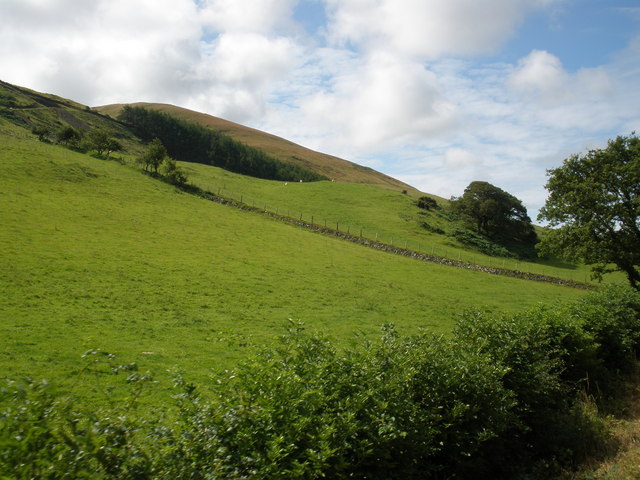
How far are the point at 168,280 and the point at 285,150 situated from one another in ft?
493

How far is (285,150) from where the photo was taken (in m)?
171

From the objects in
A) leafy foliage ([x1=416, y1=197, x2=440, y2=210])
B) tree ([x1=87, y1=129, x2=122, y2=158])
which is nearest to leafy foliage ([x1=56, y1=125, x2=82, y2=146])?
tree ([x1=87, y1=129, x2=122, y2=158])

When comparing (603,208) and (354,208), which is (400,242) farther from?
(603,208)

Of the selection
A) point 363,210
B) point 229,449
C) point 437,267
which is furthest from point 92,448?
point 363,210

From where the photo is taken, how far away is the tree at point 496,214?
78.9 meters

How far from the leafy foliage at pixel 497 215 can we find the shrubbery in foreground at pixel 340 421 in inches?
2780

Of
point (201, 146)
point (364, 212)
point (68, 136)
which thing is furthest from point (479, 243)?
point (201, 146)

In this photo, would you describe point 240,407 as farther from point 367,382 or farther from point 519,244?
point 519,244

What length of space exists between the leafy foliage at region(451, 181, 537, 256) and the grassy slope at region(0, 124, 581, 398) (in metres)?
35.1

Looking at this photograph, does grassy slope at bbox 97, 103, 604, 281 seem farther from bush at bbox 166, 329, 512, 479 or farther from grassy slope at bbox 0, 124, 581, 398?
bush at bbox 166, 329, 512, 479

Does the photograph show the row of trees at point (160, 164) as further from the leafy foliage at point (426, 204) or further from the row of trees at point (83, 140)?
the leafy foliage at point (426, 204)

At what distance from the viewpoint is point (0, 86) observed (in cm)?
11619

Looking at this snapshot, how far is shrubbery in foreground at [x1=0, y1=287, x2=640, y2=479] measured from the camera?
4480 mm

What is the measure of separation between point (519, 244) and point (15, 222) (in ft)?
253
